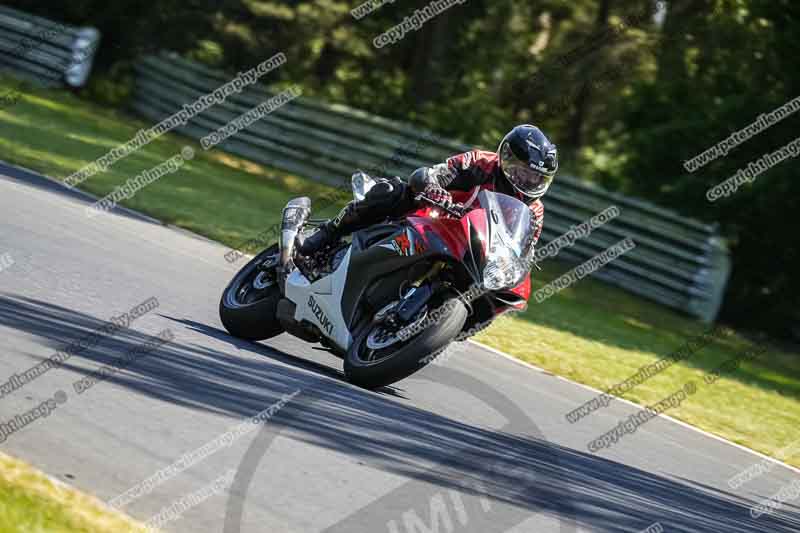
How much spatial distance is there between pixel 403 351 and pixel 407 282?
0.56 meters

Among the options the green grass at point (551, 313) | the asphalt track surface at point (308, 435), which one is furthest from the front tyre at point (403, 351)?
the green grass at point (551, 313)

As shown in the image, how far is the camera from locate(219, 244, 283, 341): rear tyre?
9.22 meters

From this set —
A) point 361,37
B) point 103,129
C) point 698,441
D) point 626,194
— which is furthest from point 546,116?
point 698,441

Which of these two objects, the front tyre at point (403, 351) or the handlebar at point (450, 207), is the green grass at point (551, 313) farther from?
the handlebar at point (450, 207)

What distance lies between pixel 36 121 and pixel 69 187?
6114 millimetres

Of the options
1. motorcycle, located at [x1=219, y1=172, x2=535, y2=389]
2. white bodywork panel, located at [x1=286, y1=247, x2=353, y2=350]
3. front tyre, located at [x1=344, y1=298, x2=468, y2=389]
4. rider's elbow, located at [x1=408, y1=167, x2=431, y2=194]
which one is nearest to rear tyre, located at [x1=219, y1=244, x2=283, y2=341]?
motorcycle, located at [x1=219, y1=172, x2=535, y2=389]

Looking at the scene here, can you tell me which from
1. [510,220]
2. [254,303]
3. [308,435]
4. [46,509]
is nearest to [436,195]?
[510,220]

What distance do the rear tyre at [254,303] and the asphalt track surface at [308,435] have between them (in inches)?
5.1

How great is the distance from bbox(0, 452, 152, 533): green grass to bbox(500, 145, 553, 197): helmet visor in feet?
13.7

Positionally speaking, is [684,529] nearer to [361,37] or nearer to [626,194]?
[626,194]

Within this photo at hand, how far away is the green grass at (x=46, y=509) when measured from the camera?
4.63 meters

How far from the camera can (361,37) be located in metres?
28.4

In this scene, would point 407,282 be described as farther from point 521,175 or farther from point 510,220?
point 521,175

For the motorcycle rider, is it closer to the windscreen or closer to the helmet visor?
the helmet visor
